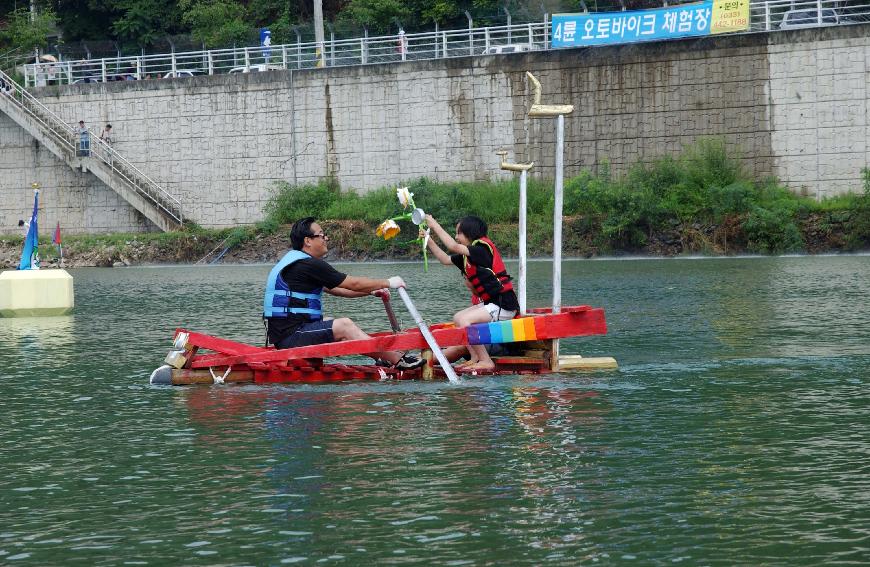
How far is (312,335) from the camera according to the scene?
16297 millimetres

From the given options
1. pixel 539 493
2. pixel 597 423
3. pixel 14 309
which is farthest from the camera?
pixel 14 309

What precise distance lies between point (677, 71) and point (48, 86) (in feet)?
85.5

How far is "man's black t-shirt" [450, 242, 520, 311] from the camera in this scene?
16234 mm

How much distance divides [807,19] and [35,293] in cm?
2651

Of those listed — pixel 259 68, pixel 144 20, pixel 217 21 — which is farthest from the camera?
pixel 144 20

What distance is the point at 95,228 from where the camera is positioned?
56.2 metres

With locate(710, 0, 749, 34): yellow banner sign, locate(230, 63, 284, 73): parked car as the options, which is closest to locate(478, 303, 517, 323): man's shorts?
locate(710, 0, 749, 34): yellow banner sign

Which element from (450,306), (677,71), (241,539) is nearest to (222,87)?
(677,71)

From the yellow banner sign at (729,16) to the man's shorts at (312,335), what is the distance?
101 ft

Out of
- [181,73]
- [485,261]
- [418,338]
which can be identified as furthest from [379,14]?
[418,338]

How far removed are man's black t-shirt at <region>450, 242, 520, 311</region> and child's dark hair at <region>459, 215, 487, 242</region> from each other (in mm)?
115

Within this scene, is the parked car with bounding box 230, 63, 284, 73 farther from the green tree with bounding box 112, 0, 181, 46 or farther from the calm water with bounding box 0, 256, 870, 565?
the calm water with bounding box 0, 256, 870, 565

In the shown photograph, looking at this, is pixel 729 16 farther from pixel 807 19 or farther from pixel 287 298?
pixel 287 298

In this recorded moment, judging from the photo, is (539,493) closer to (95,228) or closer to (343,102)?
(343,102)
